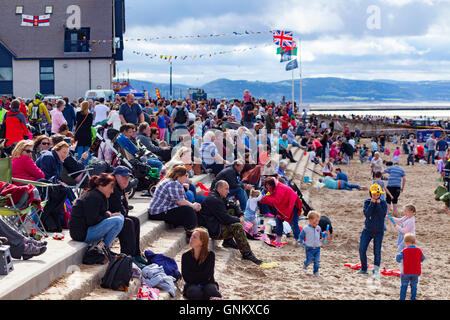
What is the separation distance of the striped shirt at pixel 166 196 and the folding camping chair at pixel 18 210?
6.68ft

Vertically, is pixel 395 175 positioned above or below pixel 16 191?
below

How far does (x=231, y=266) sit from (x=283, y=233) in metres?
3.12

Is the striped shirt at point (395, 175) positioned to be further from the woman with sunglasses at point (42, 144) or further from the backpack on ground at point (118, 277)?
the backpack on ground at point (118, 277)

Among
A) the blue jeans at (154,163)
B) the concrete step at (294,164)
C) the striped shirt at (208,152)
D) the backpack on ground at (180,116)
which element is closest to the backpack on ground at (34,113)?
the backpack on ground at (180,116)

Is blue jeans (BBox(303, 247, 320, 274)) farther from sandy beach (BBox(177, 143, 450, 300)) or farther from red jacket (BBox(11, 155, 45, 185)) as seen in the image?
red jacket (BBox(11, 155, 45, 185))

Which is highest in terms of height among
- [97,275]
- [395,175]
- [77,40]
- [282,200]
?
[77,40]

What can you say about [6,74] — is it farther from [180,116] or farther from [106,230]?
[106,230]

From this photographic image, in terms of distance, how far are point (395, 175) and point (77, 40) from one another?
34.0m

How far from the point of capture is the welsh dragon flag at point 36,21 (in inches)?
1718

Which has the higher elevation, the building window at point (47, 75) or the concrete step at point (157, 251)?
the building window at point (47, 75)

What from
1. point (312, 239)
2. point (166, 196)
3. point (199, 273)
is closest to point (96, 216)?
point (199, 273)

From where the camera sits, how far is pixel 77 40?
44.2m
